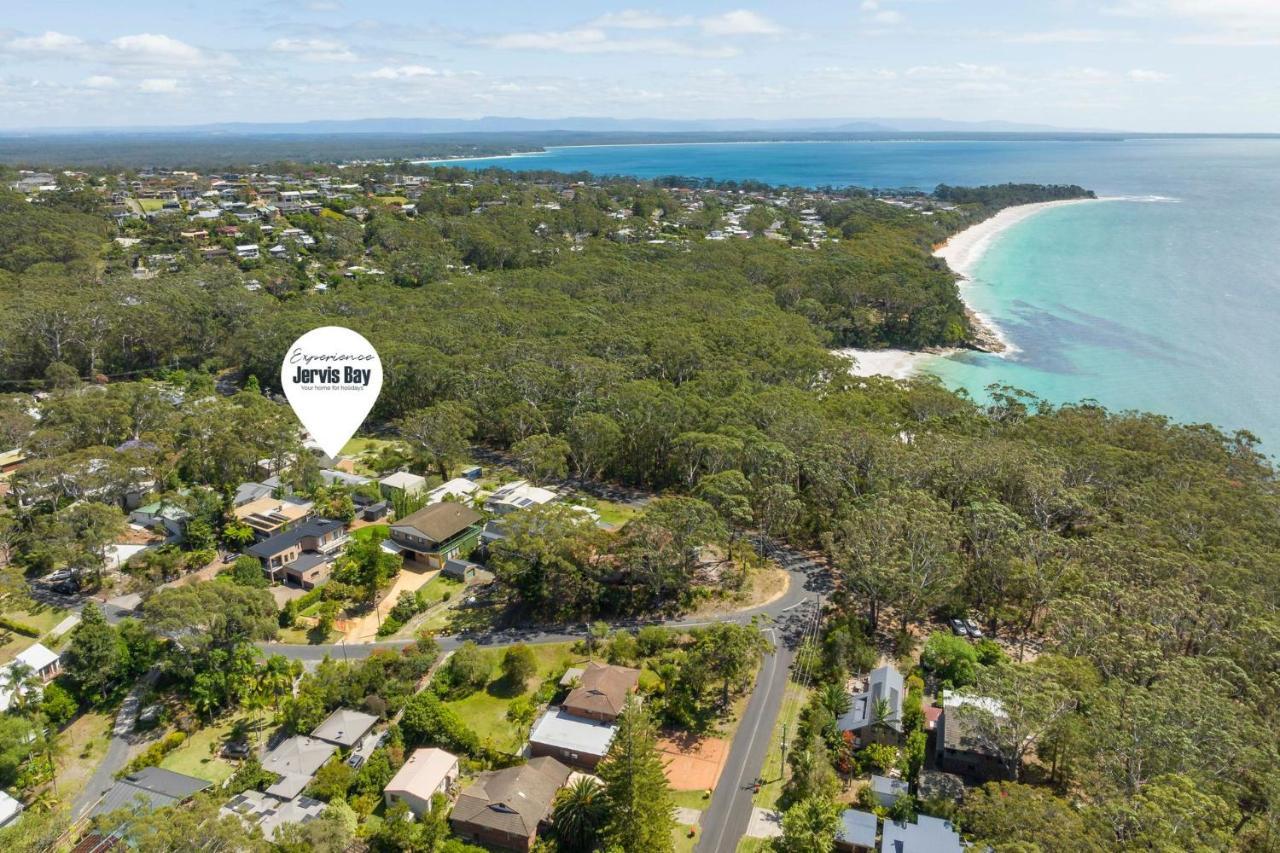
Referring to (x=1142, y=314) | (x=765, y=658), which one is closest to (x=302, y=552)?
(x=765, y=658)

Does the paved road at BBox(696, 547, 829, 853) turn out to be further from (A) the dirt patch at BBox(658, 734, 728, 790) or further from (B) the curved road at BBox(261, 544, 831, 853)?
(A) the dirt patch at BBox(658, 734, 728, 790)

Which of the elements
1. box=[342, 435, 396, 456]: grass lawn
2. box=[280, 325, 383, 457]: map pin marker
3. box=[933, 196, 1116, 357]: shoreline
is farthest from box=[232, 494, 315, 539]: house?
box=[933, 196, 1116, 357]: shoreline

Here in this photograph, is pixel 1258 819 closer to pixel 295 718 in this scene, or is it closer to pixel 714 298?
pixel 295 718

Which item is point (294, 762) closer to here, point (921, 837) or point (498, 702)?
point (498, 702)

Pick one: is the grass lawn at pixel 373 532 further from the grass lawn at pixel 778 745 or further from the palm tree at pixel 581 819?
the grass lawn at pixel 778 745

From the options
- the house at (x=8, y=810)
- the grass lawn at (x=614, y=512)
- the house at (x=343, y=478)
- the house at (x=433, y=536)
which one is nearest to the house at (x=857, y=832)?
the grass lawn at (x=614, y=512)

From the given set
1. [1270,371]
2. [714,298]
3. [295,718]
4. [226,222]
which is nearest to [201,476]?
[295,718]
